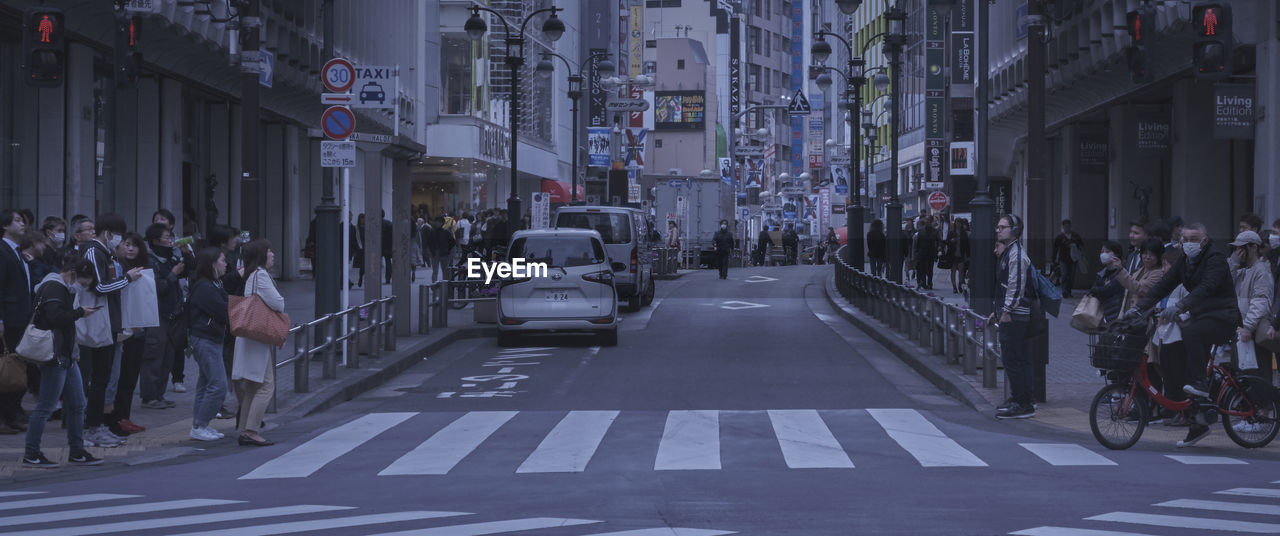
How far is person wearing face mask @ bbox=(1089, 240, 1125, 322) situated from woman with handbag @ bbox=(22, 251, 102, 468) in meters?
8.39

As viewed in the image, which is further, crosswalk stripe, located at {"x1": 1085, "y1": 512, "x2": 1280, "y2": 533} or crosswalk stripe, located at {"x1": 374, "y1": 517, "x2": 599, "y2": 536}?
crosswalk stripe, located at {"x1": 1085, "y1": 512, "x2": 1280, "y2": 533}

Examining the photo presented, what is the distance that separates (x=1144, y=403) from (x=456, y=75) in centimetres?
5137

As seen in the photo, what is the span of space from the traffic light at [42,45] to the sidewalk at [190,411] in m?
3.32

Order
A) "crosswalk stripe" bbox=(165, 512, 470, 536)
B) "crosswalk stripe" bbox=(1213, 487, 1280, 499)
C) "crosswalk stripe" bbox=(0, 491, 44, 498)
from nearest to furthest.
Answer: "crosswalk stripe" bbox=(165, 512, 470, 536), "crosswalk stripe" bbox=(1213, 487, 1280, 499), "crosswalk stripe" bbox=(0, 491, 44, 498)

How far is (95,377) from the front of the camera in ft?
43.1

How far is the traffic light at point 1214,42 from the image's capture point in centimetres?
1764

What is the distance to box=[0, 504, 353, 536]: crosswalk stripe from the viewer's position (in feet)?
29.7

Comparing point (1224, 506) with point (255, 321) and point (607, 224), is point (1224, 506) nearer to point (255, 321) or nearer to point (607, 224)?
point (255, 321)

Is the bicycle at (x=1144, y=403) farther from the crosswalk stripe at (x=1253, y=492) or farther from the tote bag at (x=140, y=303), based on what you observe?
the tote bag at (x=140, y=303)

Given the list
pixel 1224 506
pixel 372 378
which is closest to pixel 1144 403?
pixel 1224 506

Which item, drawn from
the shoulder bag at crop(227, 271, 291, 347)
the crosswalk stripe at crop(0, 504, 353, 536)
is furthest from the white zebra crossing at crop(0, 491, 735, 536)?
the shoulder bag at crop(227, 271, 291, 347)

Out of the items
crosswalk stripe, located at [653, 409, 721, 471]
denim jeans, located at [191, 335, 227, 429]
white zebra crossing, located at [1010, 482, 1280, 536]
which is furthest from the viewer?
denim jeans, located at [191, 335, 227, 429]

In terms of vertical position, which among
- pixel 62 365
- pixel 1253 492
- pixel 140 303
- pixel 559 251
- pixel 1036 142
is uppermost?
pixel 1036 142

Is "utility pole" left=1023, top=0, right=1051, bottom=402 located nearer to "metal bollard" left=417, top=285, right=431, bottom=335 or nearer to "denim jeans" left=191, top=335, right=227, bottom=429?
"denim jeans" left=191, top=335, right=227, bottom=429
